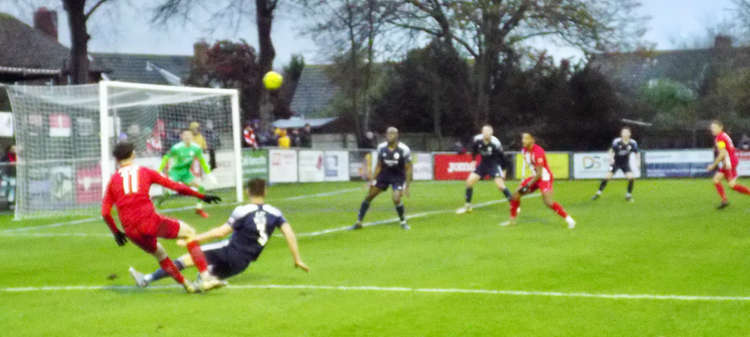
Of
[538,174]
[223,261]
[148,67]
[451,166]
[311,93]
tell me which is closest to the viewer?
[223,261]

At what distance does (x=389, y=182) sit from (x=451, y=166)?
20.8 meters

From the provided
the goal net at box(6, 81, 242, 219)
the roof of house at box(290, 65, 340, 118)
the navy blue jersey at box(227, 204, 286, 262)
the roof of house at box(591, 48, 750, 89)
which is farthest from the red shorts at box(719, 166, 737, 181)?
the roof of house at box(290, 65, 340, 118)

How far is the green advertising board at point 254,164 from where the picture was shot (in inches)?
1175

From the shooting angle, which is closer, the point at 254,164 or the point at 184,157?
the point at 184,157

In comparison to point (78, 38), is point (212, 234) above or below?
below

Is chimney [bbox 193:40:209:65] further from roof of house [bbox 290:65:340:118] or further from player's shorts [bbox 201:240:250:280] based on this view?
player's shorts [bbox 201:240:250:280]

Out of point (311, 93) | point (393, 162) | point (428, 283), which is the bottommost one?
point (428, 283)

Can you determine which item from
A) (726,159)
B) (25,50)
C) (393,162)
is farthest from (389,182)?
(25,50)

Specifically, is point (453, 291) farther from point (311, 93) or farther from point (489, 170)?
point (311, 93)

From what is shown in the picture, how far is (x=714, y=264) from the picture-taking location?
11219mm

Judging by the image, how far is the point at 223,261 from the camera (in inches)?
381

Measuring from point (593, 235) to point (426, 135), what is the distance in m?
36.0

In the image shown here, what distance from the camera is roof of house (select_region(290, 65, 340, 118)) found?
248ft

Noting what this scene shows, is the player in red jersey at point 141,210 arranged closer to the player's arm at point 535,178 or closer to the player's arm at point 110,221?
the player's arm at point 110,221
